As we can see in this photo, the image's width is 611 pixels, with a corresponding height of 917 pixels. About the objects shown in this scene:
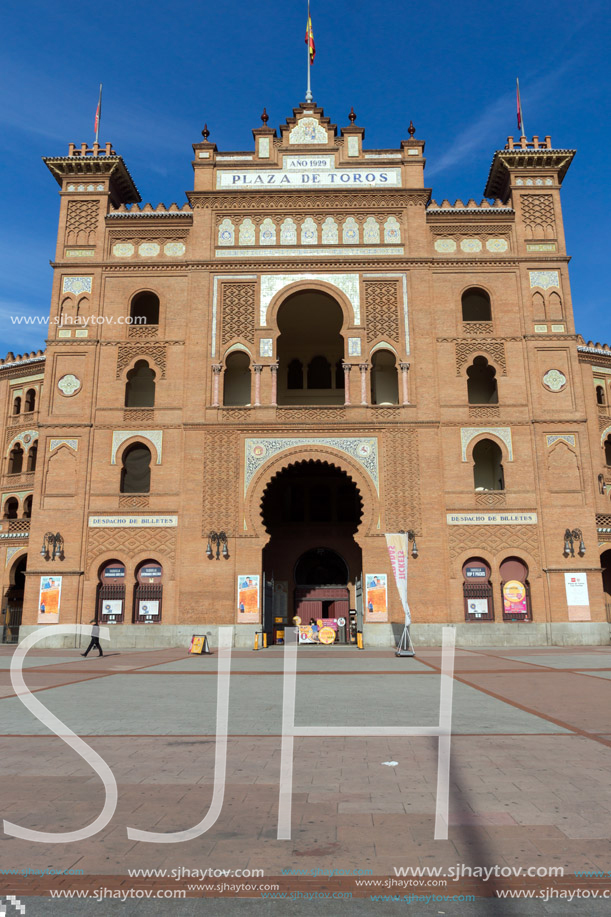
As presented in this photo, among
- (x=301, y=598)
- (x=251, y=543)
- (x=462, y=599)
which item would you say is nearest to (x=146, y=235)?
(x=251, y=543)

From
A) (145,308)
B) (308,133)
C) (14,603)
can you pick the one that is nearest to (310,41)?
(308,133)

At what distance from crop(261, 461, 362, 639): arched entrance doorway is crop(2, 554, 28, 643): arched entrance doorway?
11.4m

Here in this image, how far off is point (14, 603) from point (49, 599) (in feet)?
24.5

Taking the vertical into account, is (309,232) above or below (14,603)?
above

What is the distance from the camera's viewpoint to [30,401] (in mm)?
34656

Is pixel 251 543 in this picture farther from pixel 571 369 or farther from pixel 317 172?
pixel 317 172

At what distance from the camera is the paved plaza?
3793mm

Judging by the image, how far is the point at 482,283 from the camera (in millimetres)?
28359

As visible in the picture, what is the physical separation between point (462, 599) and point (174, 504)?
1149 centimetres

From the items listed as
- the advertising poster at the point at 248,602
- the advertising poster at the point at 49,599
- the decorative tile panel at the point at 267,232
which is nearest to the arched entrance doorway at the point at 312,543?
the advertising poster at the point at 248,602

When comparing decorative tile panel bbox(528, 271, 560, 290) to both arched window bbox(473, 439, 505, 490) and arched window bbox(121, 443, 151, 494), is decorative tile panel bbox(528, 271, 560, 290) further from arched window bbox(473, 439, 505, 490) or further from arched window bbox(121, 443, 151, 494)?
arched window bbox(121, 443, 151, 494)

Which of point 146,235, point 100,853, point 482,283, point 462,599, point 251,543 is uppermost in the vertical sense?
point 146,235

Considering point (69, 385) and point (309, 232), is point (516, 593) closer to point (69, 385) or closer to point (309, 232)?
point (309, 232)

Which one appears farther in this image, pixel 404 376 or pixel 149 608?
pixel 404 376
